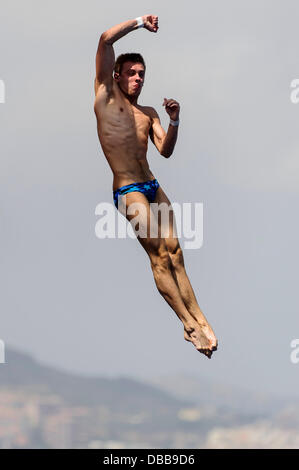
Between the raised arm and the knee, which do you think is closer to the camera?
the raised arm

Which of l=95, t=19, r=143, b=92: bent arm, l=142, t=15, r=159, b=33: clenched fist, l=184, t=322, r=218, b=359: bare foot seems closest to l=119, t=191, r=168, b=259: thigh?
l=184, t=322, r=218, b=359: bare foot

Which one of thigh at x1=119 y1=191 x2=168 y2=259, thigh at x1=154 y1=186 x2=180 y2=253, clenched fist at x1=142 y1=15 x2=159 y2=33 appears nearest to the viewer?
clenched fist at x1=142 y1=15 x2=159 y2=33

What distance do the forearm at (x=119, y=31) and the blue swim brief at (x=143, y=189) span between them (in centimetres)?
276

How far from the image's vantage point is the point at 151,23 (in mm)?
24953

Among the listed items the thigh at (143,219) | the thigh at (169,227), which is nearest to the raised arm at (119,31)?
the thigh at (143,219)

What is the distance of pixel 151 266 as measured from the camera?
26.1 m

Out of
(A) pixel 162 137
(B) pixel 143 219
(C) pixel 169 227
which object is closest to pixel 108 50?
(A) pixel 162 137

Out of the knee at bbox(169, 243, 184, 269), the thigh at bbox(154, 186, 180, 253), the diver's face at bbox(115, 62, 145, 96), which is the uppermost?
the diver's face at bbox(115, 62, 145, 96)

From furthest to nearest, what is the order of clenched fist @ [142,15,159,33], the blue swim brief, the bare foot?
the blue swim brief → the bare foot → clenched fist @ [142,15,159,33]

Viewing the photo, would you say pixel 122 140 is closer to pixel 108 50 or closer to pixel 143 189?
pixel 143 189

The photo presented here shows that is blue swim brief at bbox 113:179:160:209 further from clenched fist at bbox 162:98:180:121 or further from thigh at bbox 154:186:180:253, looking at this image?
clenched fist at bbox 162:98:180:121

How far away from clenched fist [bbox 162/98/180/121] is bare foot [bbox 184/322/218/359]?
3928mm

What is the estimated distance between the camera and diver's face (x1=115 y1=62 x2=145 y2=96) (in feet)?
85.1
